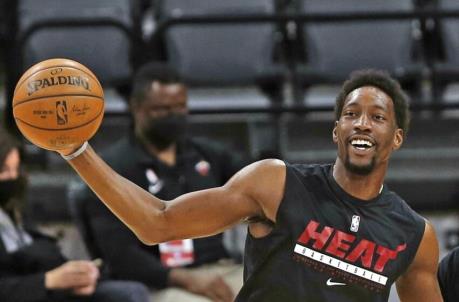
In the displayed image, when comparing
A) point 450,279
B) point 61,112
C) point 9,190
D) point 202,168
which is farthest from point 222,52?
point 61,112

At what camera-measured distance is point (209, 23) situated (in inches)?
215

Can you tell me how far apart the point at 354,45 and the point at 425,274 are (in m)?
2.85

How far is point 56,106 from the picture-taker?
283 cm

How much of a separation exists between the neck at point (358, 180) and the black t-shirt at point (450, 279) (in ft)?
1.68

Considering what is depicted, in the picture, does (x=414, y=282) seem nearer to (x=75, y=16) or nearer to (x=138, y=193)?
(x=138, y=193)

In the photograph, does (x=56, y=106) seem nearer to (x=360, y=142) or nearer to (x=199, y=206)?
(x=199, y=206)

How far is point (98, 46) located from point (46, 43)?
0.34 m

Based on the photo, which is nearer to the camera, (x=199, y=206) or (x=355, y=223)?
(x=199, y=206)

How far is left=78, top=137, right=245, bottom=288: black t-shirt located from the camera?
454cm

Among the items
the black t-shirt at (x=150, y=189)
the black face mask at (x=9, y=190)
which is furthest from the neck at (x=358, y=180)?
the black face mask at (x=9, y=190)

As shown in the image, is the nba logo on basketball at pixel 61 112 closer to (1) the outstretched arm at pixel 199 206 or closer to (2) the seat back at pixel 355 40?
(1) the outstretched arm at pixel 199 206

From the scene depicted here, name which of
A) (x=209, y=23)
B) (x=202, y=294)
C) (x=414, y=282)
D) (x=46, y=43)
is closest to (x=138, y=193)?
(x=414, y=282)

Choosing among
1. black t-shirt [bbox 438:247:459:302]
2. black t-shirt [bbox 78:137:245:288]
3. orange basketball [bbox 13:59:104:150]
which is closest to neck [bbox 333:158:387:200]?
black t-shirt [bbox 438:247:459:302]

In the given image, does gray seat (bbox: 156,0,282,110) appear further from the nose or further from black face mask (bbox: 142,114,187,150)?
the nose
